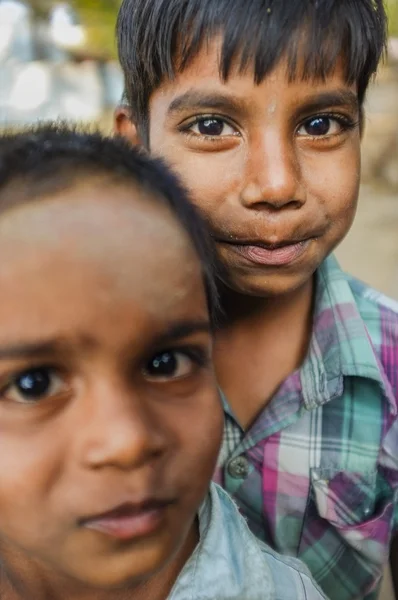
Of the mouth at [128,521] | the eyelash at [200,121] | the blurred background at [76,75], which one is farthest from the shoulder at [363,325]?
the blurred background at [76,75]

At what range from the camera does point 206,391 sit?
66 centimetres

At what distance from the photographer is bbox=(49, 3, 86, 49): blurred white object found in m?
4.88

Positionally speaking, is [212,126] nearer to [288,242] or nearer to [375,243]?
[288,242]

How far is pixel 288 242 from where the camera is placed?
3.32 feet

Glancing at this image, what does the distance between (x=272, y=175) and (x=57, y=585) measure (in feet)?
2.08

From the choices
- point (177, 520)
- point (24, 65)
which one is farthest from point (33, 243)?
point (24, 65)

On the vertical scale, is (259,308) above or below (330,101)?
below

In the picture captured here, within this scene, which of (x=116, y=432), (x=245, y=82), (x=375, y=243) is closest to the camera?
(x=116, y=432)

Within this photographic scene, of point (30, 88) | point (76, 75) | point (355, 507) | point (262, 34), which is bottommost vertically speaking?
point (355, 507)

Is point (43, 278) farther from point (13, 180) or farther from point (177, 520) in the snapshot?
point (177, 520)

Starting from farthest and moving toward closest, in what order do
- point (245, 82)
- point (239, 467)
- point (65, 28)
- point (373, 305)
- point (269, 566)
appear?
point (65, 28)
point (373, 305)
point (239, 467)
point (245, 82)
point (269, 566)

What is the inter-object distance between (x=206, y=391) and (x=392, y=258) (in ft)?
9.24

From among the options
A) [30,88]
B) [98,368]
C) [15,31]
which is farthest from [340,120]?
[15,31]

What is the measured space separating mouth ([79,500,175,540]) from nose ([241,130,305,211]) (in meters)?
0.53
